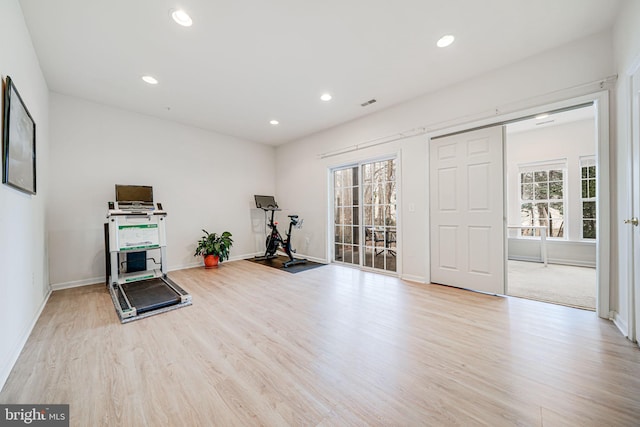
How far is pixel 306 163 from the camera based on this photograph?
5.50 m

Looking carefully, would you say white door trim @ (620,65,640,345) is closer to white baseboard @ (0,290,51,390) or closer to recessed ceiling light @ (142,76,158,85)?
white baseboard @ (0,290,51,390)

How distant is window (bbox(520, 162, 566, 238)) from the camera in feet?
16.6

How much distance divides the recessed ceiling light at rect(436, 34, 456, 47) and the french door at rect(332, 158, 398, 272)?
5.96 ft

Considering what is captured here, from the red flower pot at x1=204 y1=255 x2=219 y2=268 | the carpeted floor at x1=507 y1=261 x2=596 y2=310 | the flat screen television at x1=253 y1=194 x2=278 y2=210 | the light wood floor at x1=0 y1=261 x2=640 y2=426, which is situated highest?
the flat screen television at x1=253 y1=194 x2=278 y2=210

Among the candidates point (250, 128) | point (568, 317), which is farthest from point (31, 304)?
point (568, 317)

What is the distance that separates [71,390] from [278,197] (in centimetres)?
505

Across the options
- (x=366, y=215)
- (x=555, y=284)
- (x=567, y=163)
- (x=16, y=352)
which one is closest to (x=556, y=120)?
(x=567, y=163)

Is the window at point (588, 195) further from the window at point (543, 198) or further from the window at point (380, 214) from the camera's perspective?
the window at point (380, 214)

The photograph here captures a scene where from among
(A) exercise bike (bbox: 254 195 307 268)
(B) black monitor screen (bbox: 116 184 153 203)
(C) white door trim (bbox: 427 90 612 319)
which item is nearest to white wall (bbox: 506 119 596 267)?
(C) white door trim (bbox: 427 90 612 319)

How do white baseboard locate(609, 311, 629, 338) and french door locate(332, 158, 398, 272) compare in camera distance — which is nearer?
white baseboard locate(609, 311, 629, 338)

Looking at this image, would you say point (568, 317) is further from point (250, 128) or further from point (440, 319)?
point (250, 128)

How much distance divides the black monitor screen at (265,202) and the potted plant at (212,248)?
1.12 m

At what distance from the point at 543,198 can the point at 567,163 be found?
817 mm

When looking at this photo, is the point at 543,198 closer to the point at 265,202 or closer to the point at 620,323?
the point at 620,323
